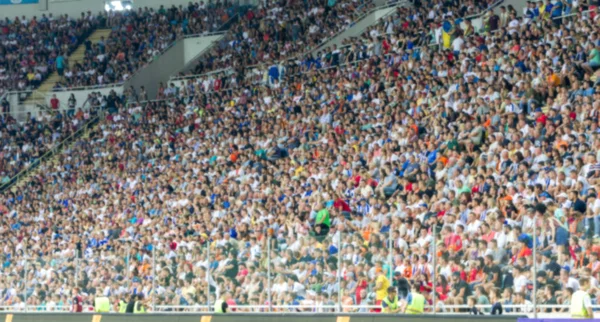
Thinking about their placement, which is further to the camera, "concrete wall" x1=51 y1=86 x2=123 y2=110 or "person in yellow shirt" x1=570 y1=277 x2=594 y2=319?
"concrete wall" x1=51 y1=86 x2=123 y2=110

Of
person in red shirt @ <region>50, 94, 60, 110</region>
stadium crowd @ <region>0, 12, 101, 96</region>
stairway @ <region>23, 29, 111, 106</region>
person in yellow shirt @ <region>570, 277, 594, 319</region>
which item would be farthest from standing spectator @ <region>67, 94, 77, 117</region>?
person in yellow shirt @ <region>570, 277, 594, 319</region>

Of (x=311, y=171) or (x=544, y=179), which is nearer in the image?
(x=544, y=179)

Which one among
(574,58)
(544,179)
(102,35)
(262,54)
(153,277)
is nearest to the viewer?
(544,179)

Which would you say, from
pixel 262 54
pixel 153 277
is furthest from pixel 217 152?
pixel 153 277

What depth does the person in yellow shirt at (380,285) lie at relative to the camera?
740 inches

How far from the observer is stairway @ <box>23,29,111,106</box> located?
48.4 metres

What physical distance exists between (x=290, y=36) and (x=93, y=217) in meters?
10.2

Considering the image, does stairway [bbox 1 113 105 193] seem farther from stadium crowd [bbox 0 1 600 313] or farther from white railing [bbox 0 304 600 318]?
white railing [bbox 0 304 600 318]

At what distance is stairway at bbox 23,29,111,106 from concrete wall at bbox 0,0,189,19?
2.05 meters

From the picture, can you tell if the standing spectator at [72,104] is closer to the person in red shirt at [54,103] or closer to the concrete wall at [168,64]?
the person in red shirt at [54,103]

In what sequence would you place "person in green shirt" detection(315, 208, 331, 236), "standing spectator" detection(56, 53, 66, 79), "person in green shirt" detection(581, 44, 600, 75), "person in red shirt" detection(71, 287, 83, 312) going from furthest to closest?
"standing spectator" detection(56, 53, 66, 79), "person in green shirt" detection(315, 208, 331, 236), "person in red shirt" detection(71, 287, 83, 312), "person in green shirt" detection(581, 44, 600, 75)

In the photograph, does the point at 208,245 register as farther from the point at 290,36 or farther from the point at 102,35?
the point at 102,35

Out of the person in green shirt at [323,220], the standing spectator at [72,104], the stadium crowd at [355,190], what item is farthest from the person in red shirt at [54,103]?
the person in green shirt at [323,220]

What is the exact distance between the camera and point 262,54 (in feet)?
135
